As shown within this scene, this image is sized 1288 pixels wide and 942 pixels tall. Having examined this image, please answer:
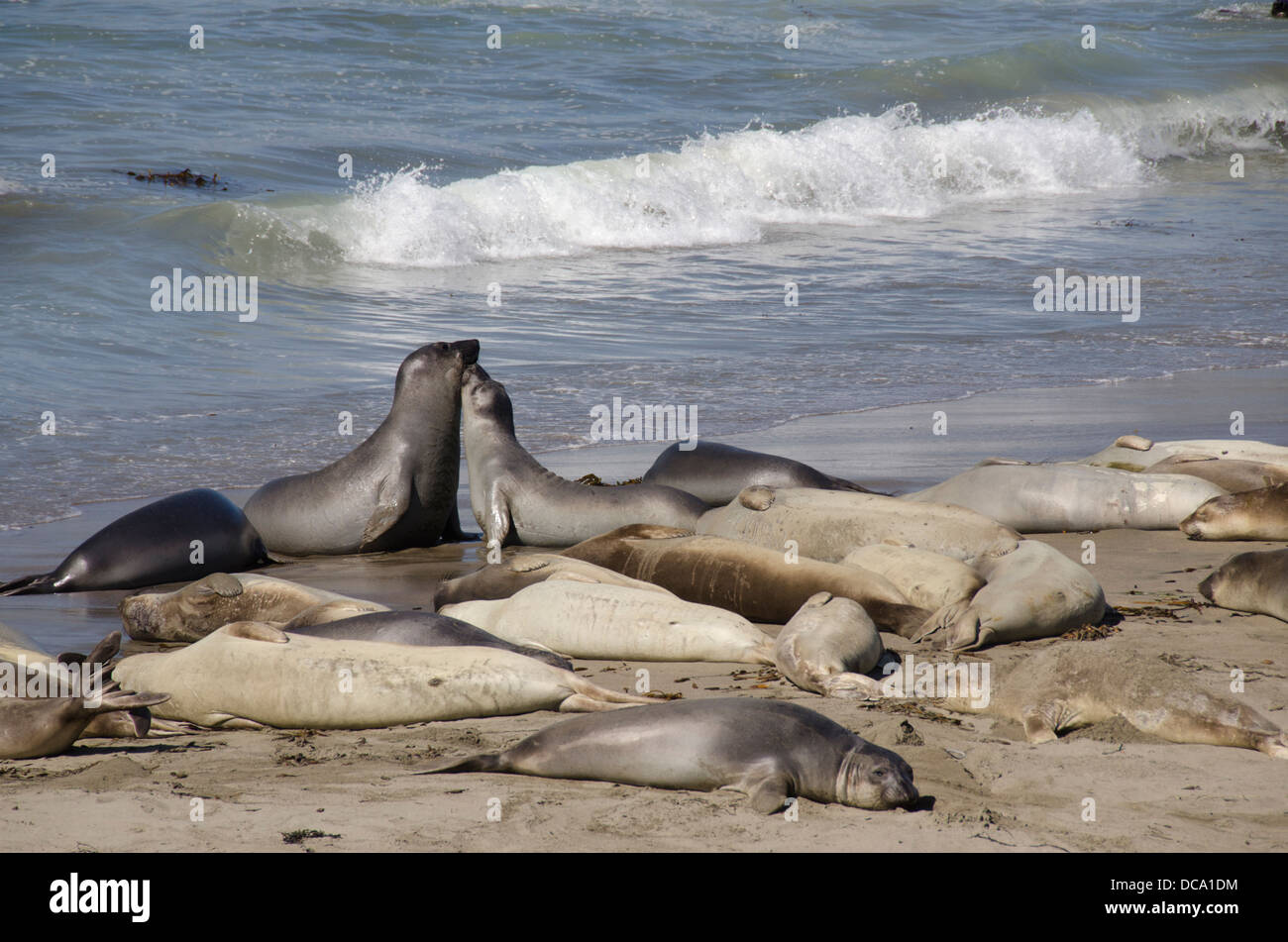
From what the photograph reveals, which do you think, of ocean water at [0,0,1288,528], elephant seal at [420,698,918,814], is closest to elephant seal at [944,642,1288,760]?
elephant seal at [420,698,918,814]

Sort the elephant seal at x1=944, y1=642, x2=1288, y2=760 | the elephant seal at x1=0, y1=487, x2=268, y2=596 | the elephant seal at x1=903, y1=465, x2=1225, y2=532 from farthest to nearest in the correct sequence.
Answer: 1. the elephant seal at x1=903, y1=465, x2=1225, y2=532
2. the elephant seal at x1=0, y1=487, x2=268, y2=596
3. the elephant seal at x1=944, y1=642, x2=1288, y2=760

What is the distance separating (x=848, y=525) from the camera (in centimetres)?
621

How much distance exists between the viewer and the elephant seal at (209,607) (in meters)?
5.52

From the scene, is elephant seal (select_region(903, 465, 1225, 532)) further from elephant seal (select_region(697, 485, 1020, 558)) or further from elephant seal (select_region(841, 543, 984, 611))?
elephant seal (select_region(841, 543, 984, 611))

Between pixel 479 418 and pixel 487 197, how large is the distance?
10110mm

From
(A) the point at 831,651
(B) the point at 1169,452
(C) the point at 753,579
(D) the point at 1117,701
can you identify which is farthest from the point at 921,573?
(B) the point at 1169,452

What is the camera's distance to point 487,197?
1744 cm

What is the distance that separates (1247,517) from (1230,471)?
67 centimetres

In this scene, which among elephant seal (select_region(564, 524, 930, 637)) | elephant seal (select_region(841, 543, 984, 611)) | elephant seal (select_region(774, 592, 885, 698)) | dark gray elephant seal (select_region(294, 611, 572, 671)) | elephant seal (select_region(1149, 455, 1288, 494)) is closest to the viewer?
elephant seal (select_region(774, 592, 885, 698))

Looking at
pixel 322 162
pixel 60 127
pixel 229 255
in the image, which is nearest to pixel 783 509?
pixel 229 255

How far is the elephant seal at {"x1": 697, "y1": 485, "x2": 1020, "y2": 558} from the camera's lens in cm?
604

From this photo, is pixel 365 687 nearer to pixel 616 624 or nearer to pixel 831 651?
pixel 616 624

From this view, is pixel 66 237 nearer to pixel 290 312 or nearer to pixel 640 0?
pixel 290 312

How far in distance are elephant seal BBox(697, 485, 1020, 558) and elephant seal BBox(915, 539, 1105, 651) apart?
1.69 ft
